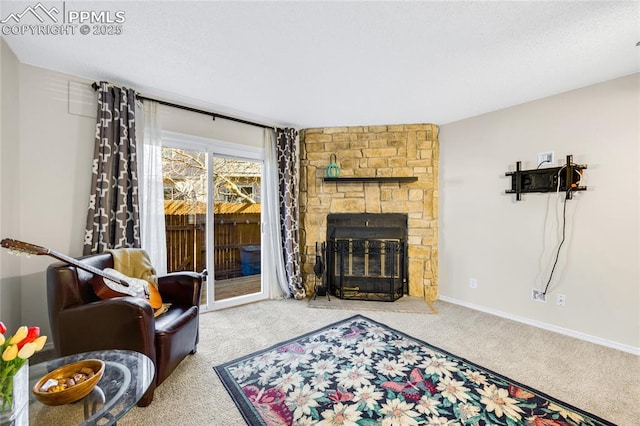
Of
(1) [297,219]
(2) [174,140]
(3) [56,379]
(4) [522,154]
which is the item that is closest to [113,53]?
(2) [174,140]

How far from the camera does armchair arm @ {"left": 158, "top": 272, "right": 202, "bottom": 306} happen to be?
2252 millimetres

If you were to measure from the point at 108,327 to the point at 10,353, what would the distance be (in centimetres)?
80

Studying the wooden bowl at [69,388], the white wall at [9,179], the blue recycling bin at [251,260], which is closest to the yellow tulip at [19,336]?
the wooden bowl at [69,388]

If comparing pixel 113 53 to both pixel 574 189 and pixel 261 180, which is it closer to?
pixel 261 180

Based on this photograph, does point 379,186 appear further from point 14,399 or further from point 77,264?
point 14,399

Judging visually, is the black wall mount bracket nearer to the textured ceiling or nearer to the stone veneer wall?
the textured ceiling

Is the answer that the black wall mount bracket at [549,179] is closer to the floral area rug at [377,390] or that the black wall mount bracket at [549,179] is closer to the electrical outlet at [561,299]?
the electrical outlet at [561,299]

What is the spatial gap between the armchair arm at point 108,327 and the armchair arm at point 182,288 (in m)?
0.59

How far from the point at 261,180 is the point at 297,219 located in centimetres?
74

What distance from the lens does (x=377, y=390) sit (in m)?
1.81

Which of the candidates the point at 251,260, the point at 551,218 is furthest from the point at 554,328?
the point at 251,260

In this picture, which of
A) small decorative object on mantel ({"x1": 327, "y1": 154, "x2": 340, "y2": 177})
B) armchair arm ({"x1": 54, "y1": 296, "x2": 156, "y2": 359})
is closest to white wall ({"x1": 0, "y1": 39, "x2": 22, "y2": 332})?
armchair arm ({"x1": 54, "y1": 296, "x2": 156, "y2": 359})

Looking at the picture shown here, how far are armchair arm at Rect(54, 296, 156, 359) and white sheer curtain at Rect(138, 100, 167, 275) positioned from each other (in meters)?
1.09

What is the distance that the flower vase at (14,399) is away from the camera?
926 millimetres
